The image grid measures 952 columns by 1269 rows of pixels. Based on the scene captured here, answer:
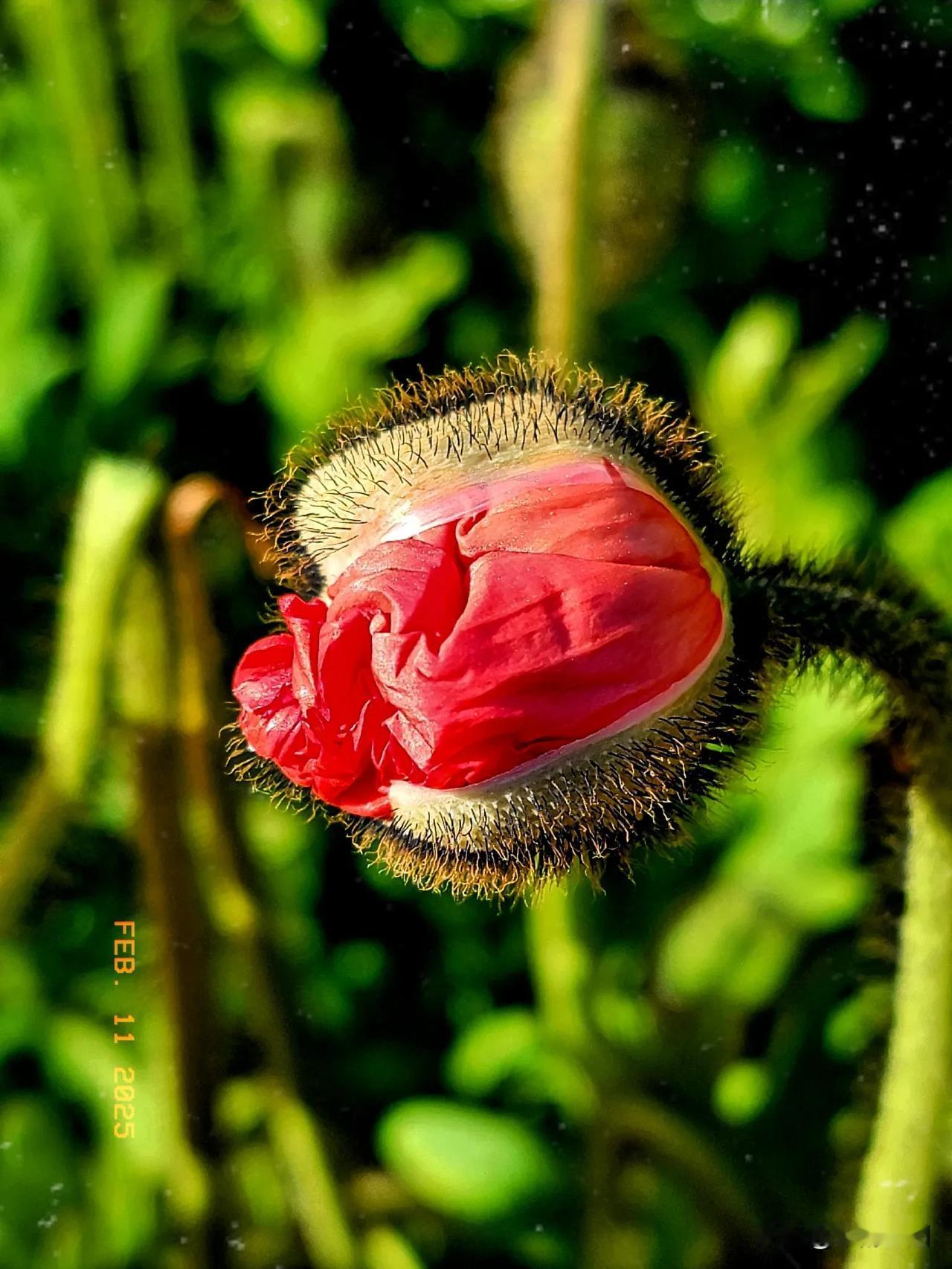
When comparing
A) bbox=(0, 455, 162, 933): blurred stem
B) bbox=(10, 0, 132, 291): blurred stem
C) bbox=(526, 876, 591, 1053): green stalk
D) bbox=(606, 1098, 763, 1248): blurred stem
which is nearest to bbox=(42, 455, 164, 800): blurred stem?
bbox=(0, 455, 162, 933): blurred stem

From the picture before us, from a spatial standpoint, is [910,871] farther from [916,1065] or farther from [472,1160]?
[472,1160]

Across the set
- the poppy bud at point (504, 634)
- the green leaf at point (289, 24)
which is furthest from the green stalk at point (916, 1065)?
the green leaf at point (289, 24)

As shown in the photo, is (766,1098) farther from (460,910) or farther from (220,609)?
(220,609)

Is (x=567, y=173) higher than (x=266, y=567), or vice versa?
(x=567, y=173)

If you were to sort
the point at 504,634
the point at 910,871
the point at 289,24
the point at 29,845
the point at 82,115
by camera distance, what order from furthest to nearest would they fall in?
the point at 82,115 → the point at 289,24 → the point at 29,845 → the point at 910,871 → the point at 504,634

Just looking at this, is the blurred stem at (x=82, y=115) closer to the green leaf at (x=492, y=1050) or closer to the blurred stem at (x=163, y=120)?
the blurred stem at (x=163, y=120)

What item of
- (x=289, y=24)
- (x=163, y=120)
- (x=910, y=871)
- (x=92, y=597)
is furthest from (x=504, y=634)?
(x=163, y=120)

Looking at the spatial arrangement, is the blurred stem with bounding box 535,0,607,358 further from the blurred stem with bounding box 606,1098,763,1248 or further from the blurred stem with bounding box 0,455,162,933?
the blurred stem with bounding box 606,1098,763,1248
